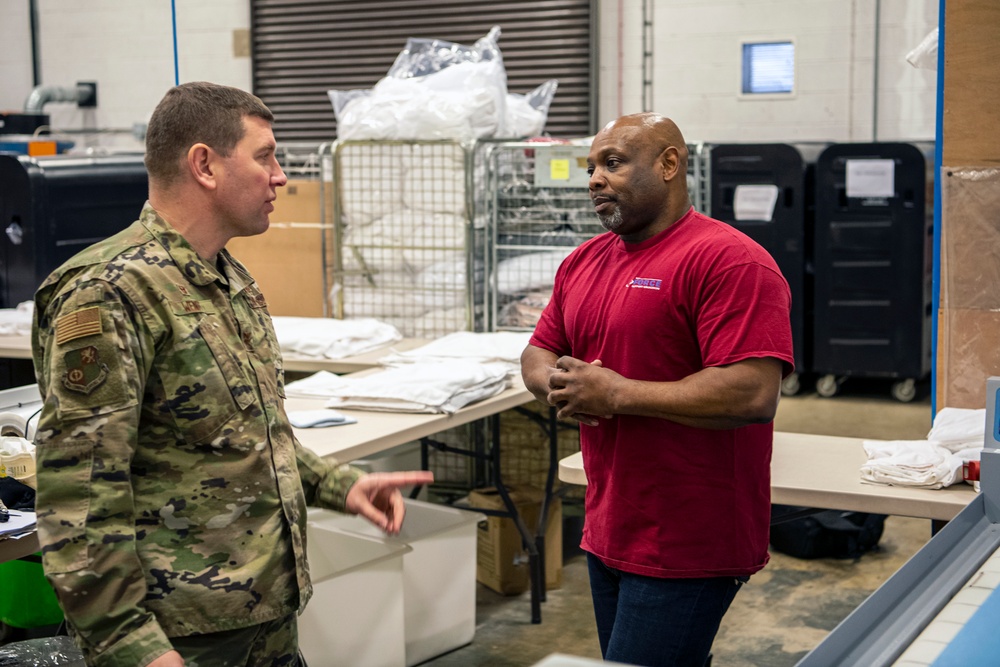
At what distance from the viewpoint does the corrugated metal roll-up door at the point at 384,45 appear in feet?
27.1

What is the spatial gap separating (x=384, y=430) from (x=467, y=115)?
1.76 metres

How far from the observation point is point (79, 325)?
1.47m

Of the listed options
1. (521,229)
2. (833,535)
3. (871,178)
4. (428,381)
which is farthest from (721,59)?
(428,381)

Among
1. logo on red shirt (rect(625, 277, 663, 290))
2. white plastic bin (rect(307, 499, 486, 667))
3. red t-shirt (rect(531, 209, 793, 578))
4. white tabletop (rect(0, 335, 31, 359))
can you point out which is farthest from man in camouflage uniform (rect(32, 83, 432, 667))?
white tabletop (rect(0, 335, 31, 359))

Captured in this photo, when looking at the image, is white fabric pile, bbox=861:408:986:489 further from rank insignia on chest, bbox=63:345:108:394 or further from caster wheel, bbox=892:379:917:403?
caster wheel, bbox=892:379:917:403

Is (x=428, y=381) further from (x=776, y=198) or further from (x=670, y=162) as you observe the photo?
(x=776, y=198)

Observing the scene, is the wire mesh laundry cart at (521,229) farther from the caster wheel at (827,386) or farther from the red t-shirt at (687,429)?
the caster wheel at (827,386)

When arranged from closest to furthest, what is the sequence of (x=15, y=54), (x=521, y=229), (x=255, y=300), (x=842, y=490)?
(x=255, y=300) < (x=842, y=490) < (x=521, y=229) < (x=15, y=54)

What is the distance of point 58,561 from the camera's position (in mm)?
1425

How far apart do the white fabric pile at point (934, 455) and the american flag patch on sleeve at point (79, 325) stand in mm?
1901

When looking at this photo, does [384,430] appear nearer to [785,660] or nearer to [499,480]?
[499,480]

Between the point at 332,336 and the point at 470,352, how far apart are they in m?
0.59

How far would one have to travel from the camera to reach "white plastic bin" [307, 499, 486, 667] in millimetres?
3559

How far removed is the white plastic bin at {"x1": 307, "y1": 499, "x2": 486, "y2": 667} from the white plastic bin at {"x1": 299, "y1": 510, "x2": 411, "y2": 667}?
0.10 metres
